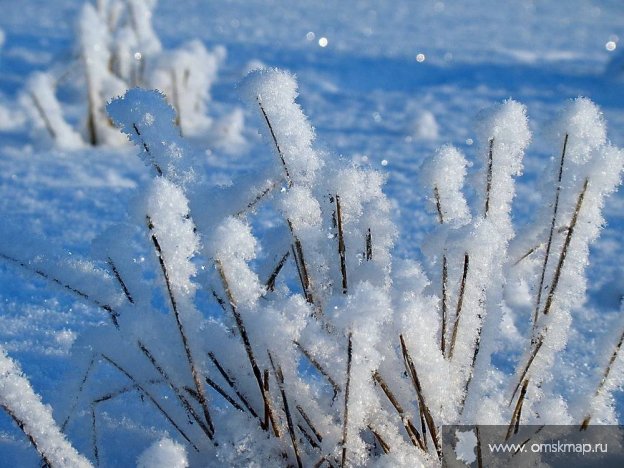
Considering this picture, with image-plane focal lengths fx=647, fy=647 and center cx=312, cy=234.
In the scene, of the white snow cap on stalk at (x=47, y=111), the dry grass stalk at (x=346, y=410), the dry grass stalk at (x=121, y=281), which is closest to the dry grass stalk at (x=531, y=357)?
the dry grass stalk at (x=346, y=410)

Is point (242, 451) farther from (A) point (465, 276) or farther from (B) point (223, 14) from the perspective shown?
(B) point (223, 14)

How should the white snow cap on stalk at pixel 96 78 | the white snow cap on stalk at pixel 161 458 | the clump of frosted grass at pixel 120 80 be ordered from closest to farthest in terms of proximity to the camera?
the white snow cap on stalk at pixel 161 458, the clump of frosted grass at pixel 120 80, the white snow cap on stalk at pixel 96 78

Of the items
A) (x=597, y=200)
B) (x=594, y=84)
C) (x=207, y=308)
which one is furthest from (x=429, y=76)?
(x=597, y=200)

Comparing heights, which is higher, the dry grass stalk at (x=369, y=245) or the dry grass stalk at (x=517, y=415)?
the dry grass stalk at (x=369, y=245)

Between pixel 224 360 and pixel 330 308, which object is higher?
pixel 330 308

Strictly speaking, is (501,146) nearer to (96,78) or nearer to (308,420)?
(308,420)

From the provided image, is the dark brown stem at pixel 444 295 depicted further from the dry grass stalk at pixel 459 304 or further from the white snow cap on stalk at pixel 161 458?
the white snow cap on stalk at pixel 161 458

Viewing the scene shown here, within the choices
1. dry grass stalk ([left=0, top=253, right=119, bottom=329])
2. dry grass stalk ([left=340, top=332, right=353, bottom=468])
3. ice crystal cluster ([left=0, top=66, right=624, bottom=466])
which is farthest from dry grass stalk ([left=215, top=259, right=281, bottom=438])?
dry grass stalk ([left=0, top=253, right=119, bottom=329])

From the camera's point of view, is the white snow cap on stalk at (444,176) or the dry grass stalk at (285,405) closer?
the dry grass stalk at (285,405)

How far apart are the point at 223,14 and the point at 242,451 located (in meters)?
7.29

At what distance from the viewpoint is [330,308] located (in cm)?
84

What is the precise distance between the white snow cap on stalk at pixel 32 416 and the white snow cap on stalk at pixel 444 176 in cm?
69

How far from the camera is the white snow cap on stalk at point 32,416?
2.84 ft

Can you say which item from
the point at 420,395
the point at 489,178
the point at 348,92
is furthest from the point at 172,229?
the point at 348,92
